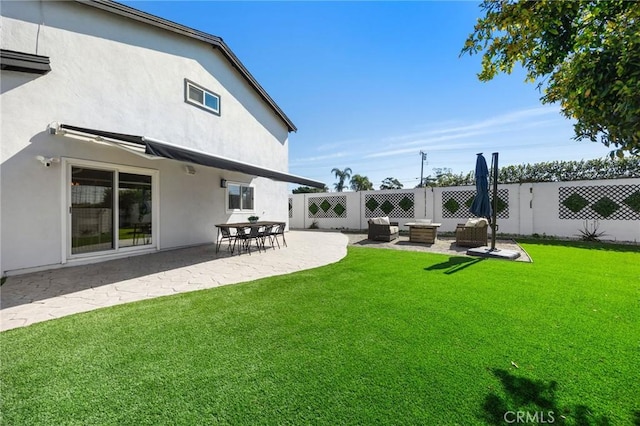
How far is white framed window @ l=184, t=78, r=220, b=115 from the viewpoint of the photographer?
11844mm

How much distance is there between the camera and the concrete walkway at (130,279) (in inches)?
203

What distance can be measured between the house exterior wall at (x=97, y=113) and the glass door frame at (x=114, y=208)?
0.09 metres

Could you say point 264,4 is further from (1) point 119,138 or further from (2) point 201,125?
(1) point 119,138

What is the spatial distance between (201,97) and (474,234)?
1475cm

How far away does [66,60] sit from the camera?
8.05 m

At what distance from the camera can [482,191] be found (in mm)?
10891

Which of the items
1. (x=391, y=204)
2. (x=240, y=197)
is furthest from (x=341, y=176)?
(x=240, y=197)

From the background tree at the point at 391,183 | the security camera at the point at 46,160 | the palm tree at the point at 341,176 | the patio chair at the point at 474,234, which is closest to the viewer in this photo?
the security camera at the point at 46,160

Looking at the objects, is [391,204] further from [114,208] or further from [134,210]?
[114,208]

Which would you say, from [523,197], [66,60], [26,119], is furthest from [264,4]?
[523,197]

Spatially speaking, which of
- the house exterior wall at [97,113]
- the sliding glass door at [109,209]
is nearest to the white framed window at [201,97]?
the house exterior wall at [97,113]

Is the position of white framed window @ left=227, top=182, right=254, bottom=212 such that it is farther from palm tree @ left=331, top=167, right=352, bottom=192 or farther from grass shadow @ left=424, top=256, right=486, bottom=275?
palm tree @ left=331, top=167, right=352, bottom=192

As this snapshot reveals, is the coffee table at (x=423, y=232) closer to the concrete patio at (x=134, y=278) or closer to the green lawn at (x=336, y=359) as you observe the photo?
the concrete patio at (x=134, y=278)

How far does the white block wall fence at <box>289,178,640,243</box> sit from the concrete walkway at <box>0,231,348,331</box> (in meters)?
11.0
